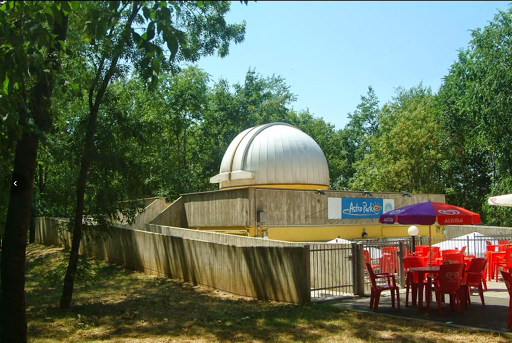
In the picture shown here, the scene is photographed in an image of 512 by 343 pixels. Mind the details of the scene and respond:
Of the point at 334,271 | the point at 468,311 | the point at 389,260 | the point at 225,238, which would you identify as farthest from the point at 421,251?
the point at 225,238

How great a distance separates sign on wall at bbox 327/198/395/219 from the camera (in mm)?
25438

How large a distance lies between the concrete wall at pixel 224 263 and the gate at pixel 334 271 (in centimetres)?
119

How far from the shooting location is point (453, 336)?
8375mm

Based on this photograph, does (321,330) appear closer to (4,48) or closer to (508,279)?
(508,279)

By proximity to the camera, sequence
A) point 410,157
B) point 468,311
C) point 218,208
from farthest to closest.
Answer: point 410,157 → point 218,208 → point 468,311

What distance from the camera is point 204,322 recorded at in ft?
32.6

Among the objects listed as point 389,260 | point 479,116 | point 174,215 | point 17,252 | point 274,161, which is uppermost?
point 479,116

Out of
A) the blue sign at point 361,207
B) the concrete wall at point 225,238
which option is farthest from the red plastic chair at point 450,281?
the blue sign at point 361,207

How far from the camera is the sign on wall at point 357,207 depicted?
25.4m

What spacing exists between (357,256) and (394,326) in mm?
3820

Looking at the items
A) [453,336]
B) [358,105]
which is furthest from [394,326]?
[358,105]

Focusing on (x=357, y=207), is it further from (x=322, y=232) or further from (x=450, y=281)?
(x=450, y=281)

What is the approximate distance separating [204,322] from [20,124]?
16.9ft

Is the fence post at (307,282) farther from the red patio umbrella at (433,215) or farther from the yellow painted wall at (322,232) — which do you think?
the yellow painted wall at (322,232)
